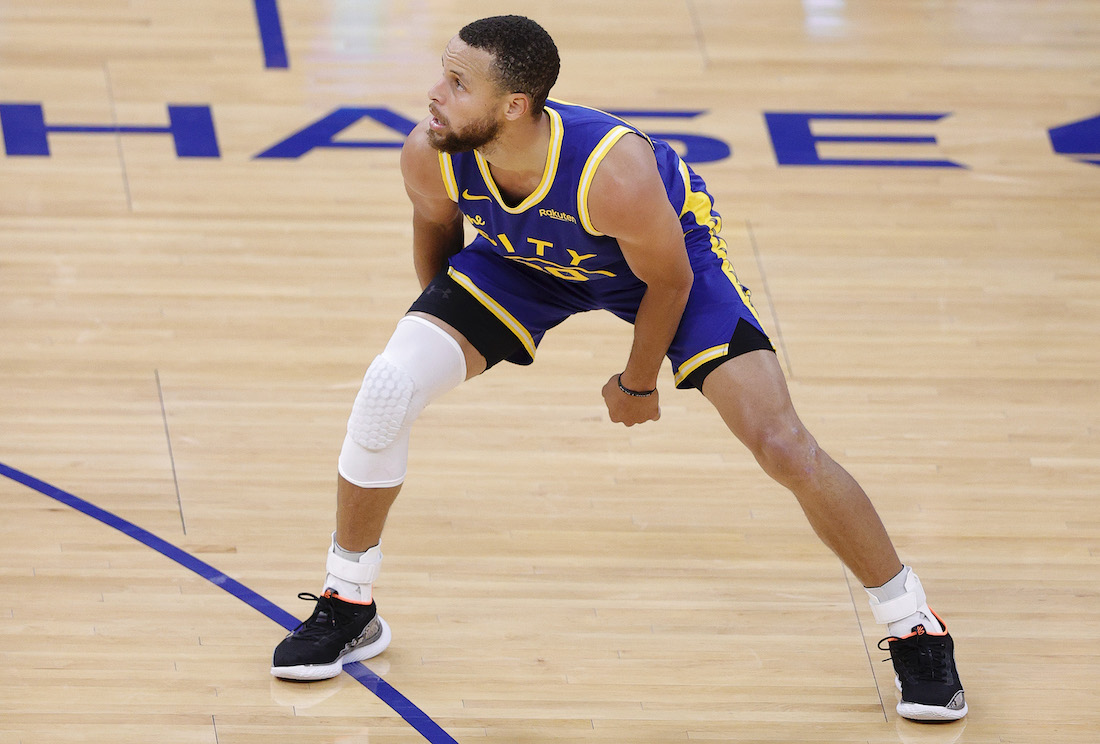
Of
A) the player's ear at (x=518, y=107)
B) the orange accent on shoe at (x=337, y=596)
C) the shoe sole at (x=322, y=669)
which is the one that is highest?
the player's ear at (x=518, y=107)

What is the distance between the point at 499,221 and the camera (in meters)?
2.83

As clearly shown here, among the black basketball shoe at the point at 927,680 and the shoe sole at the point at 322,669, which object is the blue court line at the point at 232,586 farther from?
the black basketball shoe at the point at 927,680

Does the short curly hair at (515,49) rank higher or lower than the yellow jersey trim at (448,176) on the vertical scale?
higher

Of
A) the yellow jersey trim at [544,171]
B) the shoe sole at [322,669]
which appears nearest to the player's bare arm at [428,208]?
the yellow jersey trim at [544,171]

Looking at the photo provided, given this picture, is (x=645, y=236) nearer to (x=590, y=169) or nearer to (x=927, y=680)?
(x=590, y=169)

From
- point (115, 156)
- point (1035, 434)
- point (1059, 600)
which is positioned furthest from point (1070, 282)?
point (115, 156)

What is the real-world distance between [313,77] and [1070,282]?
9.90 feet

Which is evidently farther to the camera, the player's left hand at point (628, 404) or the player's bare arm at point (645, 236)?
the player's left hand at point (628, 404)

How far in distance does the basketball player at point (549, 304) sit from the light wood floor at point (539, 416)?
0.24 m

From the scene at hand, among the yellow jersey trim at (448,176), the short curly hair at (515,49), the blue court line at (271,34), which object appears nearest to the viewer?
the short curly hair at (515,49)

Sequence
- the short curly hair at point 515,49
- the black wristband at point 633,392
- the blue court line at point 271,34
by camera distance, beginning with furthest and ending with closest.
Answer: the blue court line at point 271,34 < the black wristband at point 633,392 < the short curly hair at point 515,49

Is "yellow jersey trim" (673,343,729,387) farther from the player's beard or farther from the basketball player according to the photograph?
the player's beard

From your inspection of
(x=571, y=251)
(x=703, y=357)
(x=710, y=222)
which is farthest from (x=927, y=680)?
(x=571, y=251)

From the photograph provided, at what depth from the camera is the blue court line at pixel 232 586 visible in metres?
2.92
